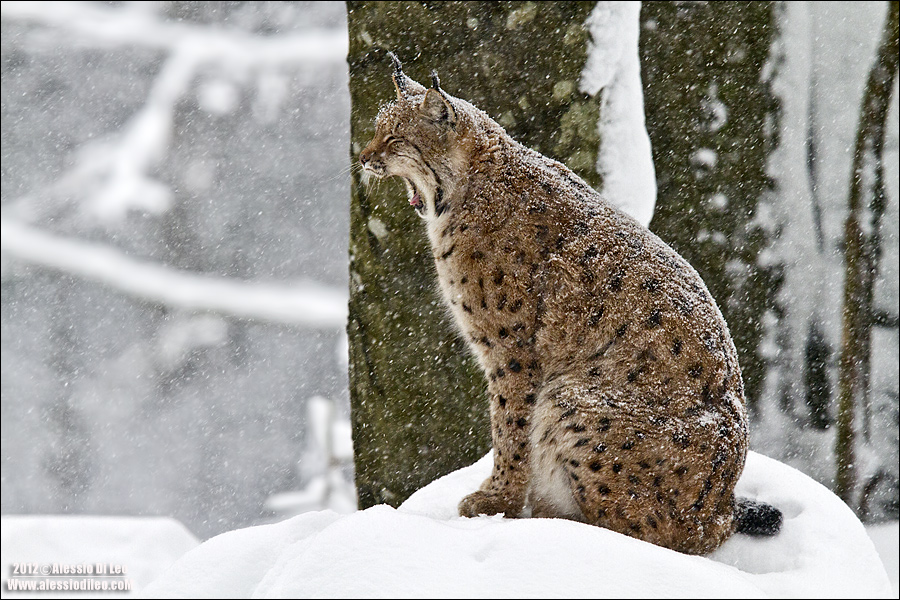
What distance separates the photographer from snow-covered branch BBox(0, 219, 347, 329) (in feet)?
38.6

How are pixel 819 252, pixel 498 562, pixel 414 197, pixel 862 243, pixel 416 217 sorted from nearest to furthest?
pixel 498 562
pixel 414 197
pixel 416 217
pixel 819 252
pixel 862 243

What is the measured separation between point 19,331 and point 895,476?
11.4m

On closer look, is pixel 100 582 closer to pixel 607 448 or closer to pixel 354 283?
pixel 607 448

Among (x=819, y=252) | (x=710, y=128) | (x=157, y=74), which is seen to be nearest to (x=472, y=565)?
(x=710, y=128)

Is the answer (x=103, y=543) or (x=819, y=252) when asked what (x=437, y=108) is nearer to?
(x=819, y=252)

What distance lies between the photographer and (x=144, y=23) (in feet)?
41.5

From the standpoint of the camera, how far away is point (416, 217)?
166 inches

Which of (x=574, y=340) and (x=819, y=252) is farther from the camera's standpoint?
(x=819, y=252)

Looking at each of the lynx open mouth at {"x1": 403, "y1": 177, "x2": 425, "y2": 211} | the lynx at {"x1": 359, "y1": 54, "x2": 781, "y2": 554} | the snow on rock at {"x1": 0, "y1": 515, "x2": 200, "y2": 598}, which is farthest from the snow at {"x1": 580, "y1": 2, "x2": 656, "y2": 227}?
the snow on rock at {"x1": 0, "y1": 515, "x2": 200, "y2": 598}

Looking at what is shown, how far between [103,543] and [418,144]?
3.80 meters

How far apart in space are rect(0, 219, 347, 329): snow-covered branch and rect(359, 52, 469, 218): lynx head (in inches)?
357

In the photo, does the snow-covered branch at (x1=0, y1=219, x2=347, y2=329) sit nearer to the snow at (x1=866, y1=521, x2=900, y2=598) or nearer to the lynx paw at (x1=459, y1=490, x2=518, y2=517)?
the snow at (x1=866, y1=521, x2=900, y2=598)

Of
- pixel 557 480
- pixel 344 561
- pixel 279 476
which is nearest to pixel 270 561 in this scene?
pixel 344 561

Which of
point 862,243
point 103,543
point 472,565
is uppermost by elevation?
point 862,243
